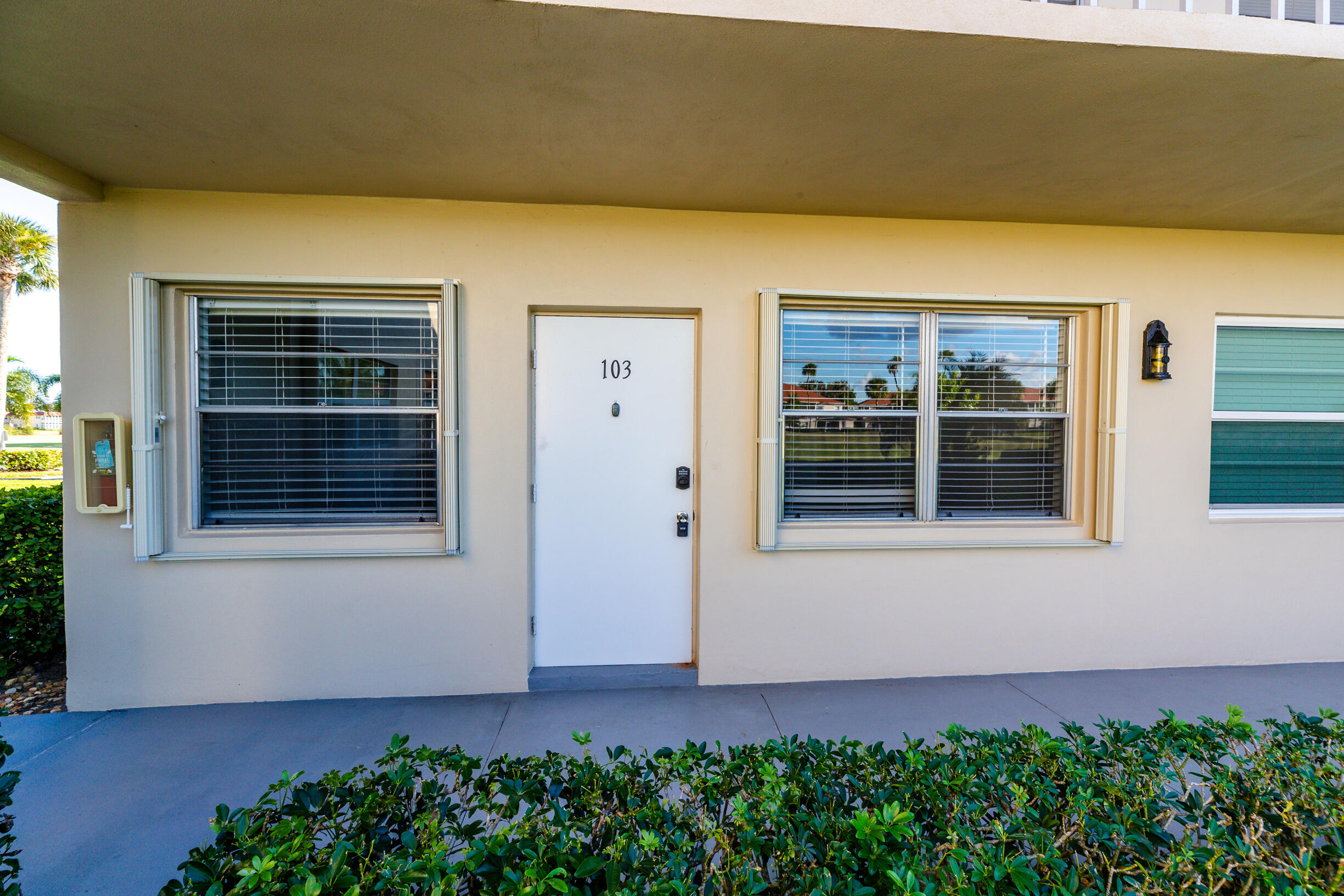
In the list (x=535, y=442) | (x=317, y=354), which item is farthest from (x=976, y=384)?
(x=317, y=354)

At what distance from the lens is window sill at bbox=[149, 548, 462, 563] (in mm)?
2828

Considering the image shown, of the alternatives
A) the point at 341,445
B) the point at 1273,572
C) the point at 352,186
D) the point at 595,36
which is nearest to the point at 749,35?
the point at 595,36

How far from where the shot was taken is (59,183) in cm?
254

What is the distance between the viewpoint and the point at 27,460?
15.2 m

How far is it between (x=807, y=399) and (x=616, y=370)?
1088 mm

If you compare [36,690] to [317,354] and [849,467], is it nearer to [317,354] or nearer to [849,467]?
[317,354]

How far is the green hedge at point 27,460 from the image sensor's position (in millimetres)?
14750

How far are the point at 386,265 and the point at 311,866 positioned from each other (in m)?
2.66

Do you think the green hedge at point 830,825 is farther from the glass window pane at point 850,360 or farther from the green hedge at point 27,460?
the green hedge at point 27,460

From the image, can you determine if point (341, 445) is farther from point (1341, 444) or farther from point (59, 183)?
point (1341, 444)

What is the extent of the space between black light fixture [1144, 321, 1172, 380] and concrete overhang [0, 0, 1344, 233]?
0.65 meters

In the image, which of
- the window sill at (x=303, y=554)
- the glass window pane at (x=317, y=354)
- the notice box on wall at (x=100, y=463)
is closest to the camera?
the notice box on wall at (x=100, y=463)

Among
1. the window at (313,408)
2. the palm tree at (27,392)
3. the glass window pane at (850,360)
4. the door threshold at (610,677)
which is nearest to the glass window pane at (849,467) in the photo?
the glass window pane at (850,360)

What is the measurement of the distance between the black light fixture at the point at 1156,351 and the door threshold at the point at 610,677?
3.07 m
